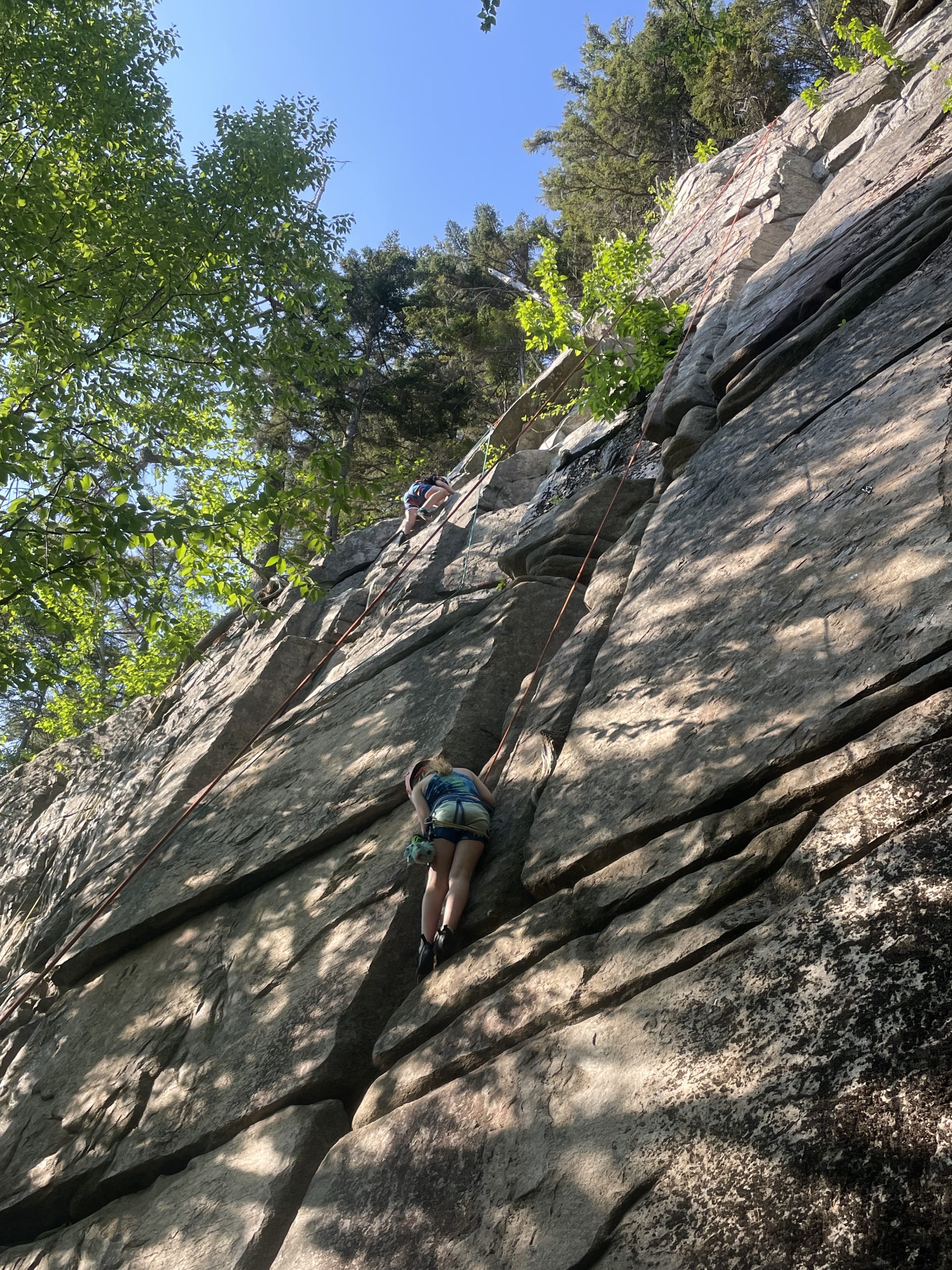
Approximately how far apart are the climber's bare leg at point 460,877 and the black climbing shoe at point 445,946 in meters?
0.03

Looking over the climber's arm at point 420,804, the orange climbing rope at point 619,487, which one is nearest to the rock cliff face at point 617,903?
the orange climbing rope at point 619,487

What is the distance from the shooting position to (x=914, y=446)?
4.70 m

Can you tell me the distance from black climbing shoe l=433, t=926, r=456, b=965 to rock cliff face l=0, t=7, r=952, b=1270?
0.38ft

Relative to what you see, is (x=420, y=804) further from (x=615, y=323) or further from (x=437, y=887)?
(x=615, y=323)

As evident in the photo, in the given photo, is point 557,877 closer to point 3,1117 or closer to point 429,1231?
point 429,1231

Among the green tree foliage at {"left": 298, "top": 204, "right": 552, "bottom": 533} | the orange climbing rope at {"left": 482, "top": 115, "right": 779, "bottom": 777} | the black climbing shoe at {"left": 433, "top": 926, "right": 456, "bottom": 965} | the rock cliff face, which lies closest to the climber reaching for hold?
the black climbing shoe at {"left": 433, "top": 926, "right": 456, "bottom": 965}

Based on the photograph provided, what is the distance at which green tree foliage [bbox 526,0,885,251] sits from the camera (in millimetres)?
18625

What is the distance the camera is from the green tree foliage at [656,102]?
733 inches

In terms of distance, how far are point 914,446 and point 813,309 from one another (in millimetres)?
2882

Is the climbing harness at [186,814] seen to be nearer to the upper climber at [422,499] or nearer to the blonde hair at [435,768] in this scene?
the upper climber at [422,499]

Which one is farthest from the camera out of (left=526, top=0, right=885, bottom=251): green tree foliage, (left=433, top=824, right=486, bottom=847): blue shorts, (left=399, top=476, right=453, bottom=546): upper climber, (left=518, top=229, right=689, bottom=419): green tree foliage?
(left=526, top=0, right=885, bottom=251): green tree foliage

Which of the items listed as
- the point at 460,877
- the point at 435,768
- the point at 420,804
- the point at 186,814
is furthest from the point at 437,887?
the point at 186,814

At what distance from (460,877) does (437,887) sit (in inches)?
6.6

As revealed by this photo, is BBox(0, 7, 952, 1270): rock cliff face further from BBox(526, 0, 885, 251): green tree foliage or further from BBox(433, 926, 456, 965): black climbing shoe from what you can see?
BBox(526, 0, 885, 251): green tree foliage
